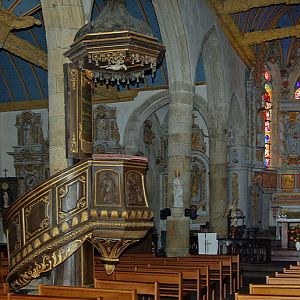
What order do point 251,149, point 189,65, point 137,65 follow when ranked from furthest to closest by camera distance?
point 251,149
point 189,65
point 137,65

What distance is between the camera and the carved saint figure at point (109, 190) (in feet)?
21.9

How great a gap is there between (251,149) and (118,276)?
48.9ft

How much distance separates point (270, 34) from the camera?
19.1m

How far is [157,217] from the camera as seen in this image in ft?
73.2

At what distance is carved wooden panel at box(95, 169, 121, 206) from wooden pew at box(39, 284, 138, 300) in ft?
4.56

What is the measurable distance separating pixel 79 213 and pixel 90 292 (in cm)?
155

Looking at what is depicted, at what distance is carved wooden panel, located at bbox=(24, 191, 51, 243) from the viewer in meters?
6.79

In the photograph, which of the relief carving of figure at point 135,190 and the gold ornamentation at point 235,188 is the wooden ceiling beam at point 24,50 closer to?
the gold ornamentation at point 235,188

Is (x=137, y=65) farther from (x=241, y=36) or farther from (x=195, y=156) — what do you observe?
(x=195, y=156)

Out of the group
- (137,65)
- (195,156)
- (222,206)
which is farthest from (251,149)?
(137,65)

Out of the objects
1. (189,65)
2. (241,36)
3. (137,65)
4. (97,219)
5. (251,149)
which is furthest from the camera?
(251,149)

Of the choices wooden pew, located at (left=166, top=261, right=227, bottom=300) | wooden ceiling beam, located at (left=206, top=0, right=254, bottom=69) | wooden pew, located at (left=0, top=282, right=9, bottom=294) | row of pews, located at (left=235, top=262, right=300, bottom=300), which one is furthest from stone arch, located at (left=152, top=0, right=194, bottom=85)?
wooden pew, located at (left=0, top=282, right=9, bottom=294)

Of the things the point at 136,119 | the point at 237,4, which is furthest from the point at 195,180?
the point at 237,4

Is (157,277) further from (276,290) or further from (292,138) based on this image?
(292,138)
